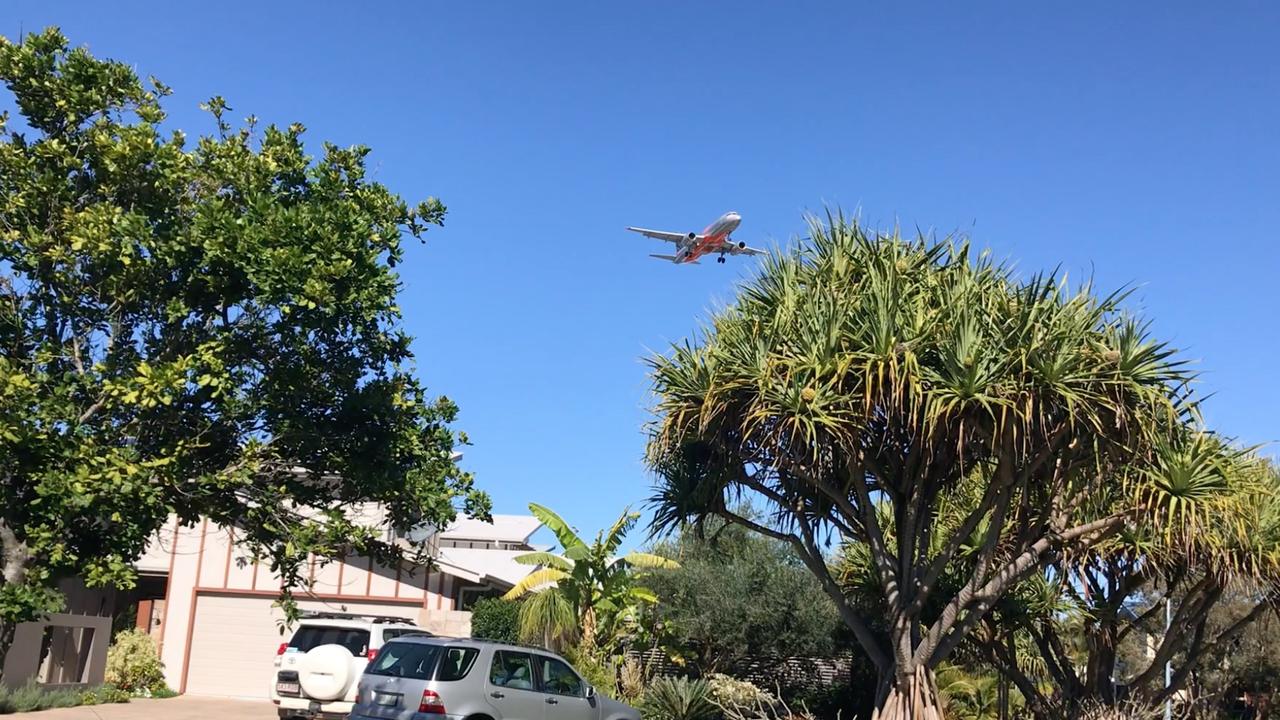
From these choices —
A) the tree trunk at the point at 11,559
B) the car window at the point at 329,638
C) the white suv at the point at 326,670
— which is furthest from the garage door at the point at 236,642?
the tree trunk at the point at 11,559

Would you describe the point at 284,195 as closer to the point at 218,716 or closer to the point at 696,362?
the point at 696,362

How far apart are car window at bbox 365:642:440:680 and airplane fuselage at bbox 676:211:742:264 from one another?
26.3 meters

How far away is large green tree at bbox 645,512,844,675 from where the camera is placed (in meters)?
24.4

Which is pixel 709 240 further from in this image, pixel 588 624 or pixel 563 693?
pixel 563 693

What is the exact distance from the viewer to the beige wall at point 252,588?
2841cm

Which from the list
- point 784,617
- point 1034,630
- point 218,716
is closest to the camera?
point 1034,630

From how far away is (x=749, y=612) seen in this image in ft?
80.1

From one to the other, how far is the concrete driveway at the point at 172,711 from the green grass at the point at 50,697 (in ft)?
0.65

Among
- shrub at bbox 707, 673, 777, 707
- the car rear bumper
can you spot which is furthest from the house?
the car rear bumper

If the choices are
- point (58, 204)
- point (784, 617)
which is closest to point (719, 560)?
point (784, 617)

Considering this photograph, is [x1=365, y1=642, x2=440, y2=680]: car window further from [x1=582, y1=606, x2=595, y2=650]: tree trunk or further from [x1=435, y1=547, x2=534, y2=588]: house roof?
[x1=435, y1=547, x2=534, y2=588]: house roof

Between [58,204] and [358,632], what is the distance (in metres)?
7.40

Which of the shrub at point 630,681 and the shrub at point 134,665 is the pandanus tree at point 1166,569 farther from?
the shrub at point 134,665

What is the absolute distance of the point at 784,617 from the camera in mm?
24469
